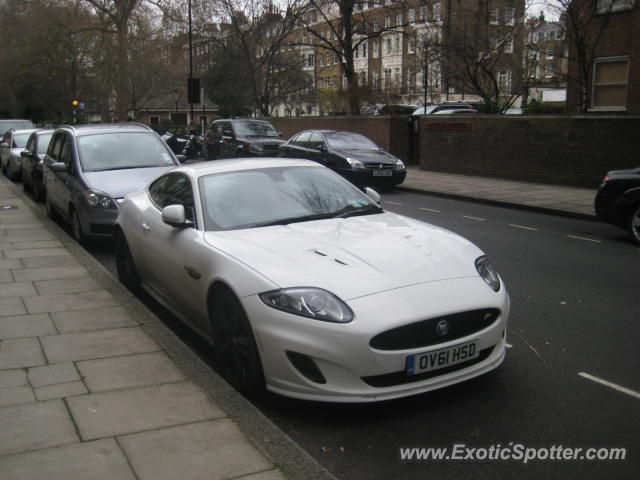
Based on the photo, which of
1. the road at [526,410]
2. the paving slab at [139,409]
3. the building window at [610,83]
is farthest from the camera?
the building window at [610,83]

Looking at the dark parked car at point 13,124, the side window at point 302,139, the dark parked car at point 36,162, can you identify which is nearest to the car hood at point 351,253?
the dark parked car at point 36,162

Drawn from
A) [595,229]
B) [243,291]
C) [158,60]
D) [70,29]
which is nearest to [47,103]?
[158,60]

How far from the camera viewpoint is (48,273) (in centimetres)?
775

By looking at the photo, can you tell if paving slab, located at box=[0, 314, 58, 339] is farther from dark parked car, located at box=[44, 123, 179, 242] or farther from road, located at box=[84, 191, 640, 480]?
dark parked car, located at box=[44, 123, 179, 242]

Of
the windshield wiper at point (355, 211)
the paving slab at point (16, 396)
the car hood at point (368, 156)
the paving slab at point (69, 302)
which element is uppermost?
the windshield wiper at point (355, 211)

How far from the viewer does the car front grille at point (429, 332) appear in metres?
3.90

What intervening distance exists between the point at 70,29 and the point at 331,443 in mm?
49313

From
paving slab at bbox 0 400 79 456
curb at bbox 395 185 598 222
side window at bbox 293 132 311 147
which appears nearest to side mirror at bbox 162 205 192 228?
paving slab at bbox 0 400 79 456

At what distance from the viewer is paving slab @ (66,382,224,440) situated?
377 centimetres

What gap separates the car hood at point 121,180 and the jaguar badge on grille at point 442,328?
6029mm

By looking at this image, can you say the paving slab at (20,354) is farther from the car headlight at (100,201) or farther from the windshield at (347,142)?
the windshield at (347,142)

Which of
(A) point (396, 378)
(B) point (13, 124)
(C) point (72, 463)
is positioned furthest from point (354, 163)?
(B) point (13, 124)

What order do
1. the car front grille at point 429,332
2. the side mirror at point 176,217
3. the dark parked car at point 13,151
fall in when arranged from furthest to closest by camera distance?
the dark parked car at point 13,151
the side mirror at point 176,217
the car front grille at point 429,332

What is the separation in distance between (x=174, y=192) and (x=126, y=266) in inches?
50.7
